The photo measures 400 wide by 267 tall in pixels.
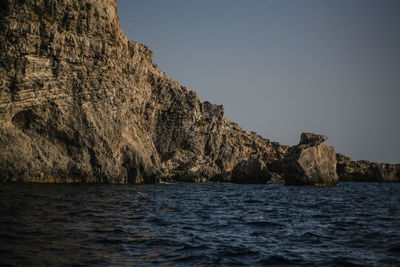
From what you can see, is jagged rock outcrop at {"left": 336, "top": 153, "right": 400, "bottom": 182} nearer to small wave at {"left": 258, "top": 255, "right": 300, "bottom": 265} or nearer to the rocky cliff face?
the rocky cliff face

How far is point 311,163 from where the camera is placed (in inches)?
2453

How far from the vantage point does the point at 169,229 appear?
13.9m

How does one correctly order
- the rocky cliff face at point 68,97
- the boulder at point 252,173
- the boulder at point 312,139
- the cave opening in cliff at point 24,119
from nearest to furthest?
the rocky cliff face at point 68,97, the cave opening in cliff at point 24,119, the boulder at point 312,139, the boulder at point 252,173

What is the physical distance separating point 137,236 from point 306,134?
59942 mm

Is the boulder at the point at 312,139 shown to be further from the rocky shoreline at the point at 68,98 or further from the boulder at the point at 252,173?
the boulder at the point at 252,173

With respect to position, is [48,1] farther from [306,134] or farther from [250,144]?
[250,144]

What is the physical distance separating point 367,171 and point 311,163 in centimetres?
7488

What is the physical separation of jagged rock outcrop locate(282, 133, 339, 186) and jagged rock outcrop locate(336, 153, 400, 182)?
223 feet

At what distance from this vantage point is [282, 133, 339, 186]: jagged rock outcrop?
62156mm

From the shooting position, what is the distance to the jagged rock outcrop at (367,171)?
12094 centimetres

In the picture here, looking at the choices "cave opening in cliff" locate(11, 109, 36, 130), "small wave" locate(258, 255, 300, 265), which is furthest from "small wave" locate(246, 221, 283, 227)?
"cave opening in cliff" locate(11, 109, 36, 130)

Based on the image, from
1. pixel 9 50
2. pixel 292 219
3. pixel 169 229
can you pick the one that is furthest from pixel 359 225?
Answer: pixel 9 50

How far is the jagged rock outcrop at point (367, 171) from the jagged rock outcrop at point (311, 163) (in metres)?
67.8

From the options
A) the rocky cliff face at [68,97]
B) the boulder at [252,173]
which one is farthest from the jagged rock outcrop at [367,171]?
the rocky cliff face at [68,97]
